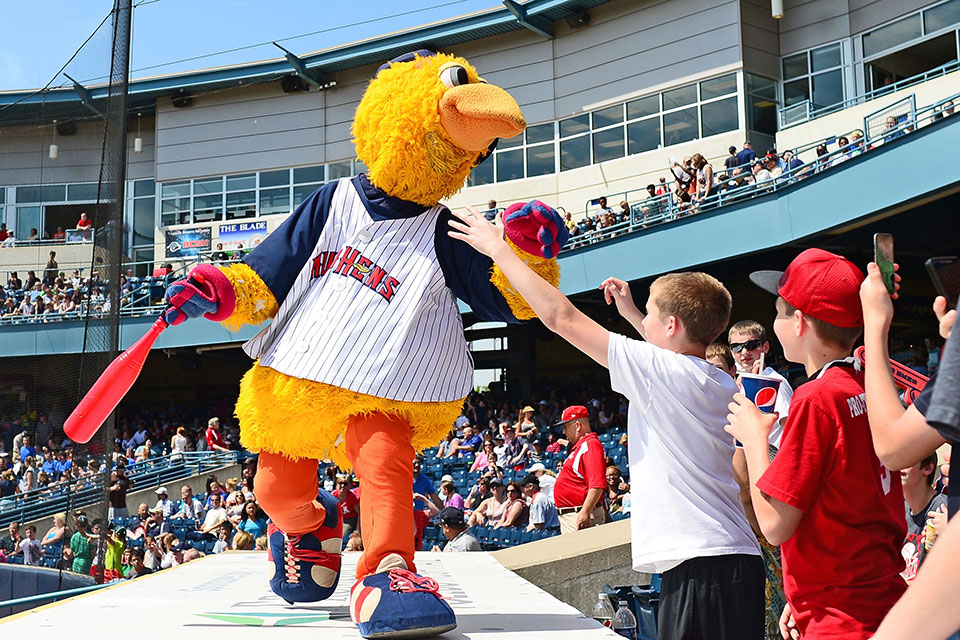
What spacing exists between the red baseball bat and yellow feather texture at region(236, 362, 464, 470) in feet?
1.38

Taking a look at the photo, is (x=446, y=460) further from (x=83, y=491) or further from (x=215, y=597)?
(x=215, y=597)

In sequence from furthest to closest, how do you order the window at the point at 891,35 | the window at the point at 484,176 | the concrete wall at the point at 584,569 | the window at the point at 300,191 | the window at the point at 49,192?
the window at the point at 300,191
the window at the point at 484,176
the window at the point at 891,35
the window at the point at 49,192
the concrete wall at the point at 584,569

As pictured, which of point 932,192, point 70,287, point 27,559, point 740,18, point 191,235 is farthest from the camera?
point 191,235

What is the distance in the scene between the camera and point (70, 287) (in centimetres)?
847

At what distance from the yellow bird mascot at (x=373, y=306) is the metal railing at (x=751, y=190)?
8.67m

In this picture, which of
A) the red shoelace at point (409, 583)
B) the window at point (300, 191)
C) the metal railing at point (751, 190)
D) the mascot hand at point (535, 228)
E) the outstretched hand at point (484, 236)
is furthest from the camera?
the window at point (300, 191)

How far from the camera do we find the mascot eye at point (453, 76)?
3.43 meters

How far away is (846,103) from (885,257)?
16.3 m

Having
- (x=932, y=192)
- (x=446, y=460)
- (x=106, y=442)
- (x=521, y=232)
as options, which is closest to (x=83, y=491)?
(x=106, y=442)

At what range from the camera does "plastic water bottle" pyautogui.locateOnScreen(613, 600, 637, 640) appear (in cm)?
425

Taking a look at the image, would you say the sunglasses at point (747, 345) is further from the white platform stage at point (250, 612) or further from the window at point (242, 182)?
the window at point (242, 182)

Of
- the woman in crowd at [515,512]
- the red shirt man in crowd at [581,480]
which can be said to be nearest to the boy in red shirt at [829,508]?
the red shirt man in crowd at [581,480]

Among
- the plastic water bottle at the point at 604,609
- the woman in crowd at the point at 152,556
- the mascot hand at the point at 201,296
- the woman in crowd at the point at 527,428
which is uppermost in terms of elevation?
the mascot hand at the point at 201,296

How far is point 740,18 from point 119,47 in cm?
1416
